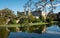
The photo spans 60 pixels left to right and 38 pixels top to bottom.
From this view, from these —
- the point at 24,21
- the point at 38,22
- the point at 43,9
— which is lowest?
the point at 38,22

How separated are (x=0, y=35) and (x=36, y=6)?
2.83 m

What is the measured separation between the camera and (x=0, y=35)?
6031 mm

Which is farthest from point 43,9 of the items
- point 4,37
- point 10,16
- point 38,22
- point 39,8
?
point 38,22

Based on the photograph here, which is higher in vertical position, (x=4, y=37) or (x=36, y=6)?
(x=36, y=6)

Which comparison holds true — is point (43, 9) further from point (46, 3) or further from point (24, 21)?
point (24, 21)

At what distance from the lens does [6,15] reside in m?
4.16

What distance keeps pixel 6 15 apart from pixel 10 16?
10cm

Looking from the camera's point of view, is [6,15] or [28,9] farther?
[6,15]

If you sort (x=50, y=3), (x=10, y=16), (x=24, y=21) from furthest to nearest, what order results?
1. (x=10, y=16)
2. (x=24, y=21)
3. (x=50, y=3)

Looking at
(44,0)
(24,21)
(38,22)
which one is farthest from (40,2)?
(38,22)

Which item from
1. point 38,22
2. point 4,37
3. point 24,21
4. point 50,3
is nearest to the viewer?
point 50,3

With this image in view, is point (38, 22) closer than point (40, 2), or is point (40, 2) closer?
point (40, 2)

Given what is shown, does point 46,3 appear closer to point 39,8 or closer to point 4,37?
point 39,8

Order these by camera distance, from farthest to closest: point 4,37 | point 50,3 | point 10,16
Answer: point 4,37 < point 10,16 < point 50,3
